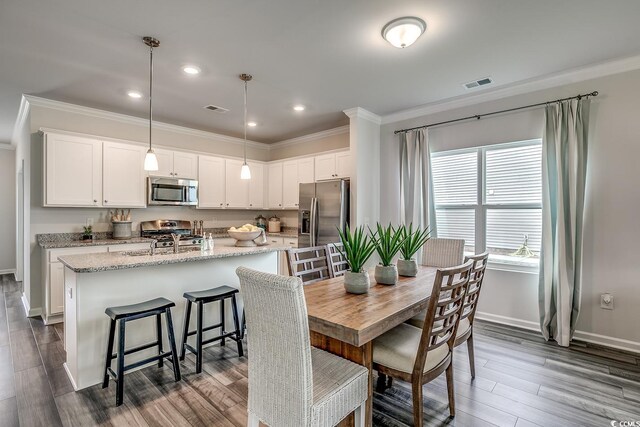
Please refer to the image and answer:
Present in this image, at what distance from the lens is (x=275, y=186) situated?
19.6 ft

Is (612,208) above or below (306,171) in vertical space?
below

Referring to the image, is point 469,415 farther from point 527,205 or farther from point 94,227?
point 94,227

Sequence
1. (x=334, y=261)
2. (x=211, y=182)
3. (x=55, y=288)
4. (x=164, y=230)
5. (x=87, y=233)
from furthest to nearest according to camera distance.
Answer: (x=211, y=182) → (x=164, y=230) → (x=87, y=233) → (x=55, y=288) → (x=334, y=261)

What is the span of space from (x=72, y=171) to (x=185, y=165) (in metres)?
1.46

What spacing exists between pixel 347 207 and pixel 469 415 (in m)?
2.89

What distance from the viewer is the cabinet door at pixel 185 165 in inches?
193

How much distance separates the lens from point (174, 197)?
4.84 m

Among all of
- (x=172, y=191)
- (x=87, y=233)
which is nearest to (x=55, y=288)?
(x=87, y=233)

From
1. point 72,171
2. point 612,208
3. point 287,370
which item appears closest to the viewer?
point 287,370

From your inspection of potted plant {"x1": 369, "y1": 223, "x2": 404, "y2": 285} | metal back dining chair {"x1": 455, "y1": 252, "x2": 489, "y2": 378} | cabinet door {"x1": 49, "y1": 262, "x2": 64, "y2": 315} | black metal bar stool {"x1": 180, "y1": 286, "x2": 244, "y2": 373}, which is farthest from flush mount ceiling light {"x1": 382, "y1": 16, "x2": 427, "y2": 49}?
cabinet door {"x1": 49, "y1": 262, "x2": 64, "y2": 315}

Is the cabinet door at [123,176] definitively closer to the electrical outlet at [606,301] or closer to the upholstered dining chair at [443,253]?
the upholstered dining chair at [443,253]

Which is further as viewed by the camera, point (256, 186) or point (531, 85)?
point (256, 186)

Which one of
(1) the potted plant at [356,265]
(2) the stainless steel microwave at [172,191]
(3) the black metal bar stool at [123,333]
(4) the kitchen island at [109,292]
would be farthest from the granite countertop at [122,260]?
(2) the stainless steel microwave at [172,191]

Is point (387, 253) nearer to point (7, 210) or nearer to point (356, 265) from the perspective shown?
point (356, 265)
